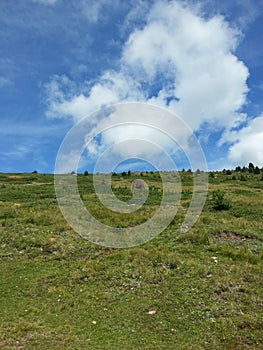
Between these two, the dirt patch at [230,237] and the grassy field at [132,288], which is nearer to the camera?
the grassy field at [132,288]

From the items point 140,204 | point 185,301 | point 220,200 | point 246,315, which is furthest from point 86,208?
point 246,315

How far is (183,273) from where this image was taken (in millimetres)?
15016

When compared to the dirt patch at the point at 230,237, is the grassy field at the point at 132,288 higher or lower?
lower

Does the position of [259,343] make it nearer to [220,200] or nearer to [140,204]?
[220,200]

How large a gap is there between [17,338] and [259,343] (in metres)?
7.03

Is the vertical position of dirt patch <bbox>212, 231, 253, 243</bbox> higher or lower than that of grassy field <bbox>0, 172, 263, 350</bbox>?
higher

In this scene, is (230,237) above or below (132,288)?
above

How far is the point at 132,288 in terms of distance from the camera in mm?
13906

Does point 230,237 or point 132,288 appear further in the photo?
point 230,237

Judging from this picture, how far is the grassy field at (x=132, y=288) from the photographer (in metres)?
11.0

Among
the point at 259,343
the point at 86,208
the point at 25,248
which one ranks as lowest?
the point at 259,343

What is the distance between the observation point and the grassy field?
1098cm

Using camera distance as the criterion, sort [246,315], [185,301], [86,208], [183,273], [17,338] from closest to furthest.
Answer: [17,338] → [246,315] → [185,301] → [183,273] → [86,208]

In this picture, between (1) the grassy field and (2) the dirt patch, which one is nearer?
(1) the grassy field
